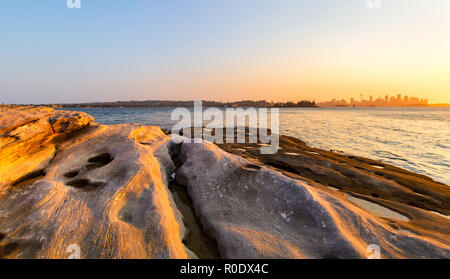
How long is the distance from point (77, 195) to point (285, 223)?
15.9 feet

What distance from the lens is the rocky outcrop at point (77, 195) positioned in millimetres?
3133

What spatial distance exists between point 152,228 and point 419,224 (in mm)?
6084

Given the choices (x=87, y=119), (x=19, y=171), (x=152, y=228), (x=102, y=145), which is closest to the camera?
(x=152, y=228)

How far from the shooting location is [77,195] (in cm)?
434

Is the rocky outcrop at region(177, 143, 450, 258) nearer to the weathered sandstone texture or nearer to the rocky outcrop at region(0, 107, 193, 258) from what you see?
the weathered sandstone texture

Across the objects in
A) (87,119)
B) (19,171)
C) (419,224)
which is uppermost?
(87,119)

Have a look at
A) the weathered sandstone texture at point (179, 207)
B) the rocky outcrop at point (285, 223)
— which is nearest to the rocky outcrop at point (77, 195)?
the weathered sandstone texture at point (179, 207)

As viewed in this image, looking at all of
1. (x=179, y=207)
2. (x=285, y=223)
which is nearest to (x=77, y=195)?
(x=179, y=207)

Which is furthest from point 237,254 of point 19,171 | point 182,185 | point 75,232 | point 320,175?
point 19,171

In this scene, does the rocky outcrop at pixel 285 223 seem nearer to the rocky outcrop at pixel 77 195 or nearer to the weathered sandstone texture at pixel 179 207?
the weathered sandstone texture at pixel 179 207

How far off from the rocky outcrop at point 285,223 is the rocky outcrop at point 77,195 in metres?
0.93

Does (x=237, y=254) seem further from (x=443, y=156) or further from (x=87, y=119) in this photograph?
(x=443, y=156)

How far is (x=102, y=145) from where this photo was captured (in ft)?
23.1

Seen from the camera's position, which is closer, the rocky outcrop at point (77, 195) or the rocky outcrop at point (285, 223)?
the rocky outcrop at point (77, 195)
